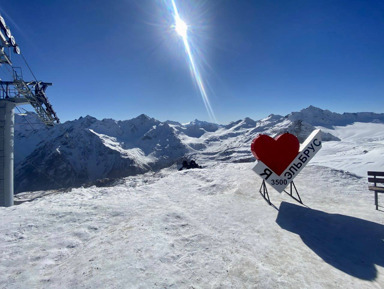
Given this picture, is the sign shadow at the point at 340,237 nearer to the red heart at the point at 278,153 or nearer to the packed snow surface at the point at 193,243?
the packed snow surface at the point at 193,243

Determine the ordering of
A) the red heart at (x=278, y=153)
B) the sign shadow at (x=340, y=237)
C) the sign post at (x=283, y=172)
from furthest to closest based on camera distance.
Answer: the red heart at (x=278, y=153)
the sign post at (x=283, y=172)
the sign shadow at (x=340, y=237)

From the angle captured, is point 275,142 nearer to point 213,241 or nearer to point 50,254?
point 213,241

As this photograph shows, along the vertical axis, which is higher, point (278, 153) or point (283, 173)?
point (278, 153)

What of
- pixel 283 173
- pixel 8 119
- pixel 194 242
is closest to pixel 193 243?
pixel 194 242

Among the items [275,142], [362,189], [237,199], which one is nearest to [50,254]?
[237,199]

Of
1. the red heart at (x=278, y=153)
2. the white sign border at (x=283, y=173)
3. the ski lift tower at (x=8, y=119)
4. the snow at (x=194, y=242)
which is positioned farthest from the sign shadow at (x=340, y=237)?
the ski lift tower at (x=8, y=119)

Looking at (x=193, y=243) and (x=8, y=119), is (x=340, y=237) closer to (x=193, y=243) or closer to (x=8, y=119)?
(x=193, y=243)

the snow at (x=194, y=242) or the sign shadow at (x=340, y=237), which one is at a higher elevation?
the snow at (x=194, y=242)
